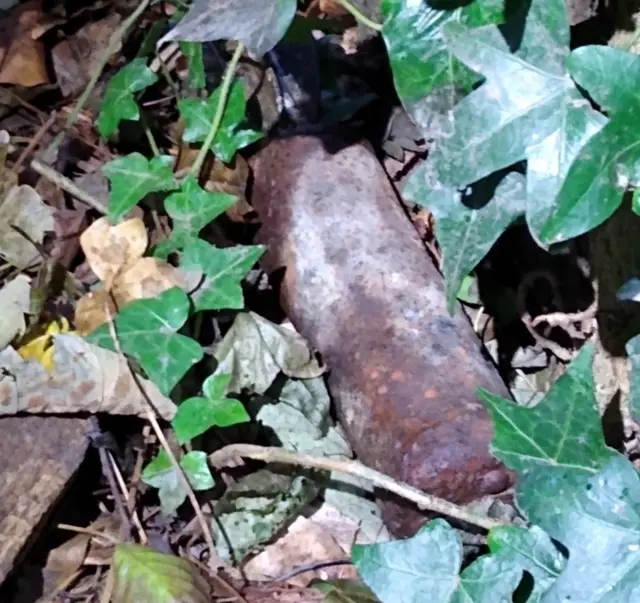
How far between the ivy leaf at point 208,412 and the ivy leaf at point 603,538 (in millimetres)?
498

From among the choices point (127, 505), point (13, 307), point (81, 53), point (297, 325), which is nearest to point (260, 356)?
point (297, 325)

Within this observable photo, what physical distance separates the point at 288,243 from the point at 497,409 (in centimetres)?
49

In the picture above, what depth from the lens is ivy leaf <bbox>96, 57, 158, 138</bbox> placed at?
59.8 inches

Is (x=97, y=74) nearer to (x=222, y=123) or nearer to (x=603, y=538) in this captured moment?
(x=222, y=123)

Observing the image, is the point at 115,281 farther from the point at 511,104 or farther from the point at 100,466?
the point at 511,104

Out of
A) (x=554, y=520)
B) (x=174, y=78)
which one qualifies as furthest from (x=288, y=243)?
(x=554, y=520)

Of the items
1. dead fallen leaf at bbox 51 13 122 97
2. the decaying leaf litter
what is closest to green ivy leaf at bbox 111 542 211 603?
the decaying leaf litter

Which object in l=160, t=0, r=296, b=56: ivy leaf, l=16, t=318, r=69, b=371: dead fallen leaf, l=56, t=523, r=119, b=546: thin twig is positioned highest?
l=160, t=0, r=296, b=56: ivy leaf

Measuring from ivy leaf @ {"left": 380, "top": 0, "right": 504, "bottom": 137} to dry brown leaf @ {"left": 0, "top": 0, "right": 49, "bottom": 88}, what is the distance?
3.06 feet

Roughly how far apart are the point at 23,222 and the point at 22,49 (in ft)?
1.42

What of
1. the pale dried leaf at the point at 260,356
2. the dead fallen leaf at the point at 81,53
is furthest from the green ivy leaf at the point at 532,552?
the dead fallen leaf at the point at 81,53

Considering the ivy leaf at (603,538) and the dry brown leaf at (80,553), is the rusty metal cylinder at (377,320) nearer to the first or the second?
the ivy leaf at (603,538)

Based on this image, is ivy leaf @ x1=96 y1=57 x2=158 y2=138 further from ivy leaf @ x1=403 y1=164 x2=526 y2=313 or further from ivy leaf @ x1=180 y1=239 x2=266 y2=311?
ivy leaf @ x1=403 y1=164 x2=526 y2=313

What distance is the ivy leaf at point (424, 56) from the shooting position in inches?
41.5
